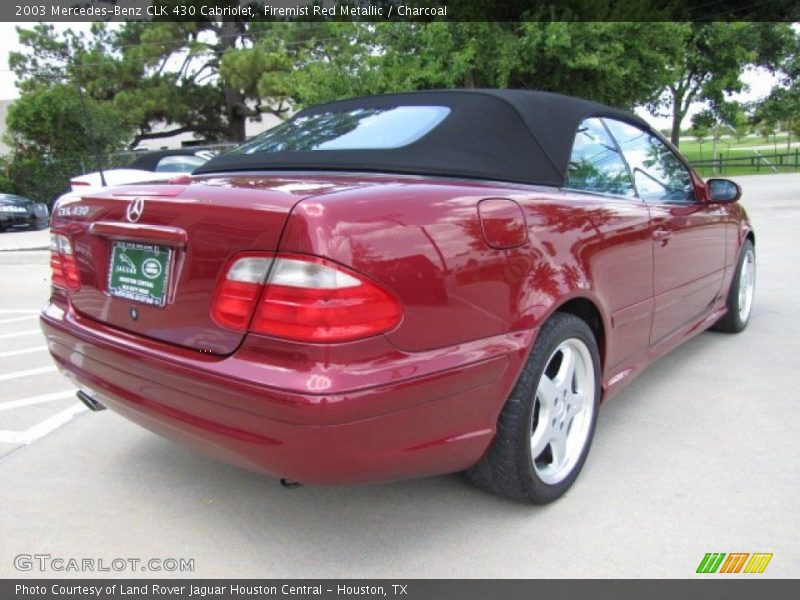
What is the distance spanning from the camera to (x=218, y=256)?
6.36 ft

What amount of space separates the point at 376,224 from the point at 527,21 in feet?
45.4

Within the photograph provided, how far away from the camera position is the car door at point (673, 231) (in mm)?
3186

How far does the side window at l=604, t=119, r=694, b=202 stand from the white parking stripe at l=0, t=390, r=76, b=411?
10.8 feet

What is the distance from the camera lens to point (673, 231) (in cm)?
327

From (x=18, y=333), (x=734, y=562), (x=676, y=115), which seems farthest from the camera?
(x=676, y=115)

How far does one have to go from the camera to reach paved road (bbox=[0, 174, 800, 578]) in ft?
7.22

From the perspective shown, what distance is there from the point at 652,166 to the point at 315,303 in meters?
2.37

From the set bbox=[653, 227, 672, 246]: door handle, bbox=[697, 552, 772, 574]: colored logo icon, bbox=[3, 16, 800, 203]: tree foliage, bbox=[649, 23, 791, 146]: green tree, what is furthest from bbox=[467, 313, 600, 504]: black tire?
bbox=[649, 23, 791, 146]: green tree

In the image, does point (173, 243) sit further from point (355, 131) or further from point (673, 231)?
point (673, 231)

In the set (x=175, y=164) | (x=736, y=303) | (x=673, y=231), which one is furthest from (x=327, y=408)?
(x=175, y=164)

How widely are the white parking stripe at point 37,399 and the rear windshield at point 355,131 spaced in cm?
186

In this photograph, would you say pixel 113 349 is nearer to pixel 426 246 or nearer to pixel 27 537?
pixel 27 537

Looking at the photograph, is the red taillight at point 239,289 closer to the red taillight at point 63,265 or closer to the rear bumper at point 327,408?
→ the rear bumper at point 327,408
